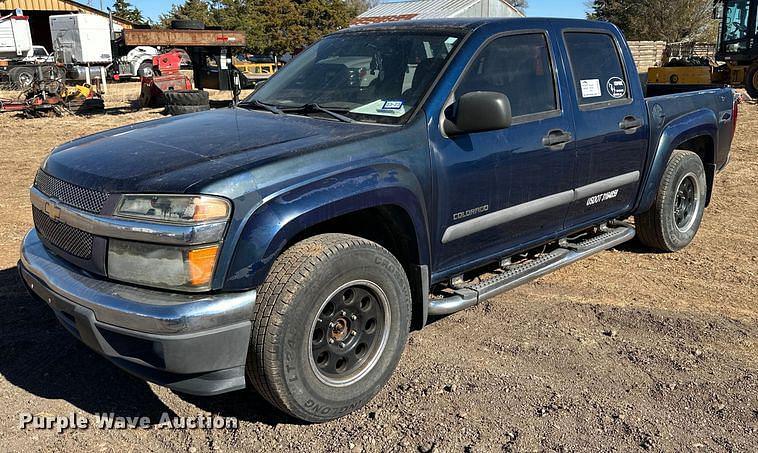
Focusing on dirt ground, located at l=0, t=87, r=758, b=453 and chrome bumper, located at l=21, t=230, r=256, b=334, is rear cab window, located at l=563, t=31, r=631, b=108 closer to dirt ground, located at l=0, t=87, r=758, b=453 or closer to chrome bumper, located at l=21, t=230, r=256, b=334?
dirt ground, located at l=0, t=87, r=758, b=453

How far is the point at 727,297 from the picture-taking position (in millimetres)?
4633

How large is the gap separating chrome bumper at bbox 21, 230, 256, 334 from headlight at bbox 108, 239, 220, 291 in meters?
0.05

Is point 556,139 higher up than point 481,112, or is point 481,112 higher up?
point 481,112

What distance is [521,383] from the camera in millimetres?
3488

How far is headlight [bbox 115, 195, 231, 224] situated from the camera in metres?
2.64

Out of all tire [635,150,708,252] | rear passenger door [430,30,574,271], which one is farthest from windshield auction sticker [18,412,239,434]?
tire [635,150,708,252]

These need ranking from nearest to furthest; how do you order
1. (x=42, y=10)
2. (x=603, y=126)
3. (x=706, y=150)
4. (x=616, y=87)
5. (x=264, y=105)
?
(x=264, y=105) → (x=603, y=126) → (x=616, y=87) → (x=706, y=150) → (x=42, y=10)

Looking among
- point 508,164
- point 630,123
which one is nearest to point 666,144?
point 630,123

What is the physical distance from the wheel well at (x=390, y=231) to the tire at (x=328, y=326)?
0.16 metres

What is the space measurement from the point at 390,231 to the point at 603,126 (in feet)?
6.09

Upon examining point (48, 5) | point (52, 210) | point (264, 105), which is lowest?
point (52, 210)

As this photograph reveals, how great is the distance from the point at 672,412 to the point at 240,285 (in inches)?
84.7

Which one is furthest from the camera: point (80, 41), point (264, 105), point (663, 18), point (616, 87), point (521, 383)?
point (663, 18)

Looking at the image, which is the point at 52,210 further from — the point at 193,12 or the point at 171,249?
the point at 193,12
